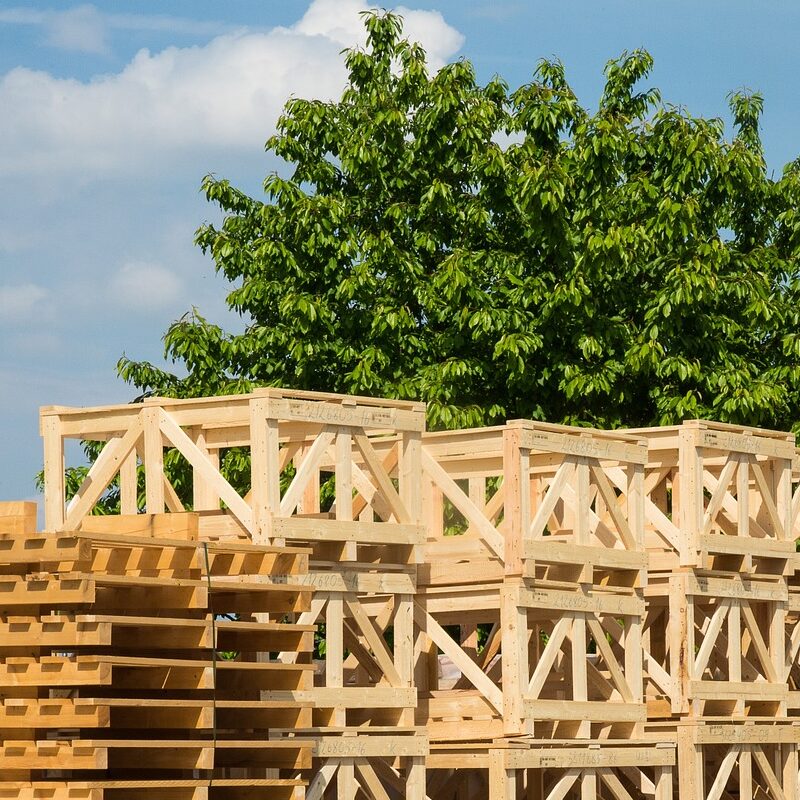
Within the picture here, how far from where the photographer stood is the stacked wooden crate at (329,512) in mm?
17047

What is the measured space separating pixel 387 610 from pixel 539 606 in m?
1.82

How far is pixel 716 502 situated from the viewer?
21094 millimetres

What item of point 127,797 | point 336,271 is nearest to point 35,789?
point 127,797

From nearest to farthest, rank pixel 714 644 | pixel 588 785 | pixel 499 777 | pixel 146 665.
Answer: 1. pixel 146 665
2. pixel 499 777
3. pixel 588 785
4. pixel 714 644

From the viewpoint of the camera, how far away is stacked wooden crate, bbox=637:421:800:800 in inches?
821

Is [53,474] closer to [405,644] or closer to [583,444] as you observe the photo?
[405,644]

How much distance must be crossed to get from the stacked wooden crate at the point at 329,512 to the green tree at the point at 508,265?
8.37m

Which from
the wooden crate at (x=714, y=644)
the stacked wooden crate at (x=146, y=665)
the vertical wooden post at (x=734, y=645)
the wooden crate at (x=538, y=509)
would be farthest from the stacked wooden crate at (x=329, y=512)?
the vertical wooden post at (x=734, y=645)

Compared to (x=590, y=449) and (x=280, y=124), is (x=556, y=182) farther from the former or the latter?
(x=590, y=449)

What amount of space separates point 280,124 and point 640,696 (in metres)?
13.8

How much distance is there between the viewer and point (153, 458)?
17.8 meters

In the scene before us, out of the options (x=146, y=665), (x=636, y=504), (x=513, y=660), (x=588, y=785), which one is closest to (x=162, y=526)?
(x=146, y=665)

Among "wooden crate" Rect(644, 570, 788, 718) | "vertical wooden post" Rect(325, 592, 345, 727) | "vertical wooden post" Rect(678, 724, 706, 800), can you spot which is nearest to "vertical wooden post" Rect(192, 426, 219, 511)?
"vertical wooden post" Rect(325, 592, 345, 727)

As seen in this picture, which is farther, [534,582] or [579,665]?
[579,665]
